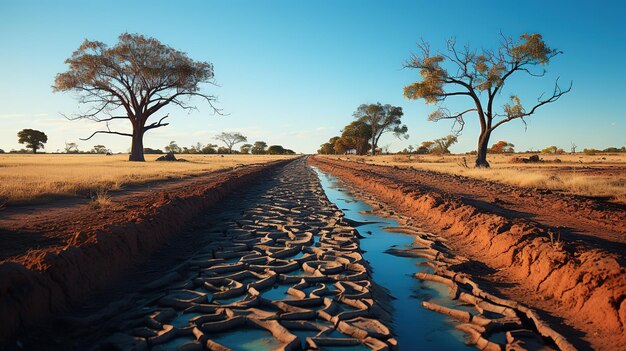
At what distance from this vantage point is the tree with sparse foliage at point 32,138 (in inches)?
2985

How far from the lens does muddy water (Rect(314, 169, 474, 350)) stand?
3602 mm

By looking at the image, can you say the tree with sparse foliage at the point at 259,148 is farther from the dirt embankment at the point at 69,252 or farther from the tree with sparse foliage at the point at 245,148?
the dirt embankment at the point at 69,252

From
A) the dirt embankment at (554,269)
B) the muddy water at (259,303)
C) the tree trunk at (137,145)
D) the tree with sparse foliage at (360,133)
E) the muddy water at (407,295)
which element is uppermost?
the tree with sparse foliage at (360,133)

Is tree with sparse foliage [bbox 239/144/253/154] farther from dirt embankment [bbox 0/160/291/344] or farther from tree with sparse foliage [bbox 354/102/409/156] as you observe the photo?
dirt embankment [bbox 0/160/291/344]

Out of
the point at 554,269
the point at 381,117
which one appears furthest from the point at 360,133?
the point at 554,269

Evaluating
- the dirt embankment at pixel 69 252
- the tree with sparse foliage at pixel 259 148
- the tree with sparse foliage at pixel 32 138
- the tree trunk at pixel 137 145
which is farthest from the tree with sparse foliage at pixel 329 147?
the dirt embankment at pixel 69 252

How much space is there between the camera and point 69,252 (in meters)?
4.61

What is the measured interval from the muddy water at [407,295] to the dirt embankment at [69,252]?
3.28 meters

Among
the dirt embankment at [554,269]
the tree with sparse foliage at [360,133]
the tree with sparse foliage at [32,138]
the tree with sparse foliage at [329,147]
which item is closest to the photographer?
the dirt embankment at [554,269]

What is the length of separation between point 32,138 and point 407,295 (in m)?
90.4

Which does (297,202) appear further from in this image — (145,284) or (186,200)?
(145,284)

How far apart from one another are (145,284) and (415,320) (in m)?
3.14

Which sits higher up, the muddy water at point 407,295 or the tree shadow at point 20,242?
the tree shadow at point 20,242

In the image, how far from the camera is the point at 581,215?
9.19 metres
